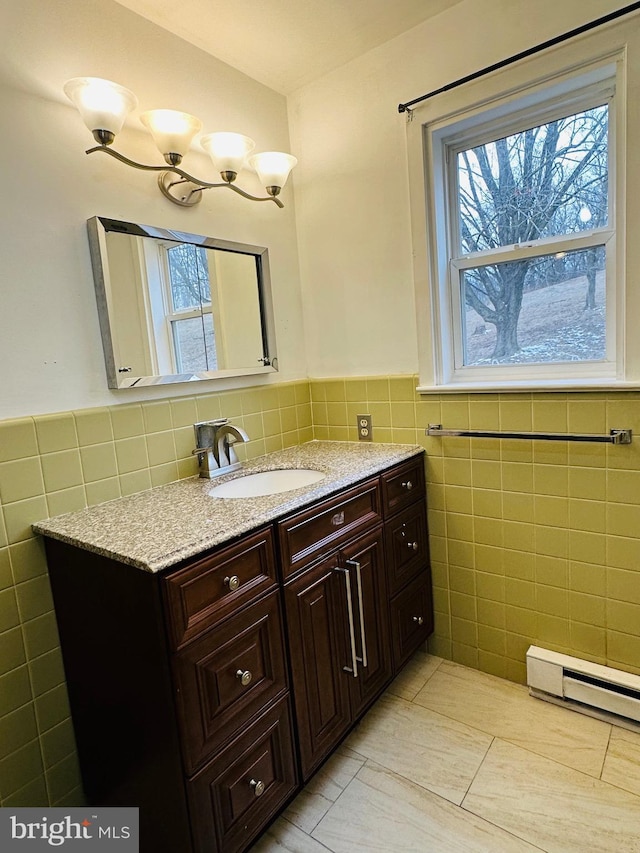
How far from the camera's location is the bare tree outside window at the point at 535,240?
5.33 feet

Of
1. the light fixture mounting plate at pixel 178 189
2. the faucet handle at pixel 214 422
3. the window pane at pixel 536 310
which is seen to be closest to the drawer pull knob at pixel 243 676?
the faucet handle at pixel 214 422

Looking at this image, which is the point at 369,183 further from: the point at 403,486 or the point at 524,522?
the point at 524,522

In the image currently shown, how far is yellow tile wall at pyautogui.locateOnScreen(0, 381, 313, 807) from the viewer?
1.24 m

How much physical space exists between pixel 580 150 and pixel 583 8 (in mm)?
385

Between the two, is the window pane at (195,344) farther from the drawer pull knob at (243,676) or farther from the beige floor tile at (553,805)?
the beige floor tile at (553,805)

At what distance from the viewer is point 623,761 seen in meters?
1.46

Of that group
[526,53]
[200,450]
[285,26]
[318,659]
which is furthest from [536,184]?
[318,659]

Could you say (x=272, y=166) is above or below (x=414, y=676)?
above

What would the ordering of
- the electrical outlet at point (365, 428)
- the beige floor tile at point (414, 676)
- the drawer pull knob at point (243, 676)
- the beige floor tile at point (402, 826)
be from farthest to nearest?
the electrical outlet at point (365, 428)
the beige floor tile at point (414, 676)
the beige floor tile at point (402, 826)
the drawer pull knob at point (243, 676)

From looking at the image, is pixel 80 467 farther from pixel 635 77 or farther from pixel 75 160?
pixel 635 77

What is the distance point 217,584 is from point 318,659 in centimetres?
49

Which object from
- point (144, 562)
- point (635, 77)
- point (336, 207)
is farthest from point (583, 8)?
point (144, 562)

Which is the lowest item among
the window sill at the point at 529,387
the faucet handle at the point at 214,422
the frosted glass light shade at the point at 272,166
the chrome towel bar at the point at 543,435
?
the chrome towel bar at the point at 543,435

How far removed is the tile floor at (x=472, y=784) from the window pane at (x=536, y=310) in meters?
1.30
